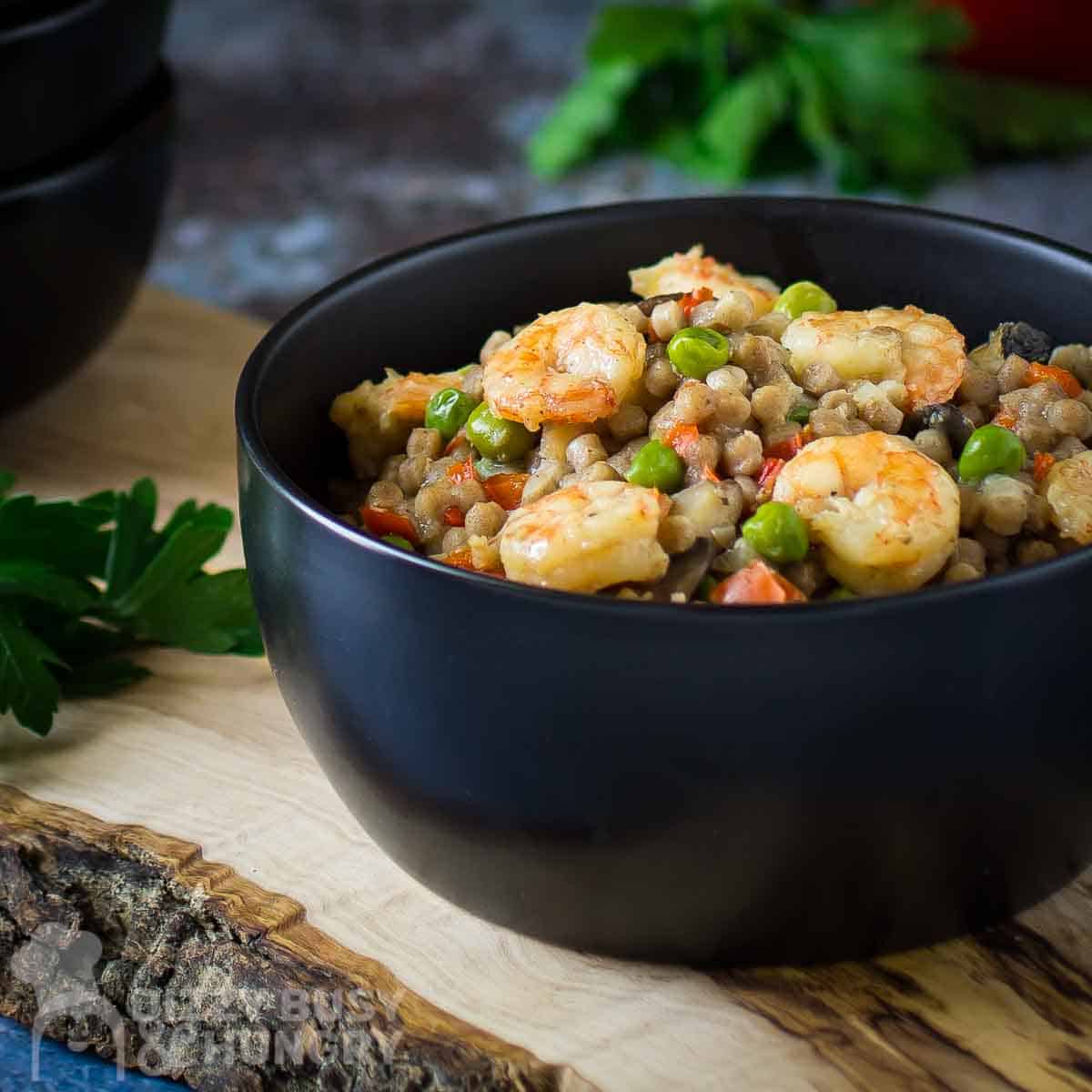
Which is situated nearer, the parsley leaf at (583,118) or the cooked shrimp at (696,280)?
the cooked shrimp at (696,280)

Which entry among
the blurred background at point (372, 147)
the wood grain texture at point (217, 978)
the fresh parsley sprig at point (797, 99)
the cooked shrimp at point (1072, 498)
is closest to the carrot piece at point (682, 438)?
the cooked shrimp at point (1072, 498)

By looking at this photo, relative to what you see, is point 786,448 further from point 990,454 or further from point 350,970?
point 350,970

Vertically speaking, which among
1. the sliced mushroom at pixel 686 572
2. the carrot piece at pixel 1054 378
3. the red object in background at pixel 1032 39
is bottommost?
the red object in background at pixel 1032 39

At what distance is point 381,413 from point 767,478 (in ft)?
1.94

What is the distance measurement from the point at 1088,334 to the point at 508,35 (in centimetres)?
620

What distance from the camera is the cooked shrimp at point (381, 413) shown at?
2305 millimetres

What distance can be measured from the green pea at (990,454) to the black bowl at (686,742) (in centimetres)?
30

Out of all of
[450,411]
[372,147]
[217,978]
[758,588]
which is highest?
[758,588]

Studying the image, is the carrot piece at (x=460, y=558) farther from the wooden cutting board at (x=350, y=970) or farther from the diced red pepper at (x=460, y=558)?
the wooden cutting board at (x=350, y=970)

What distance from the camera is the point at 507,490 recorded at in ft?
7.07

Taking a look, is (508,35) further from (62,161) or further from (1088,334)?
(1088,334)

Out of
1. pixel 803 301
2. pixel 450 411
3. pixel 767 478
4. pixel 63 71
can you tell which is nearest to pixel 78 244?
pixel 63 71

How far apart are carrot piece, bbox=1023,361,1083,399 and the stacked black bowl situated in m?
1.90

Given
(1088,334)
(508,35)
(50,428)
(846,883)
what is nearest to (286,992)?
(846,883)
